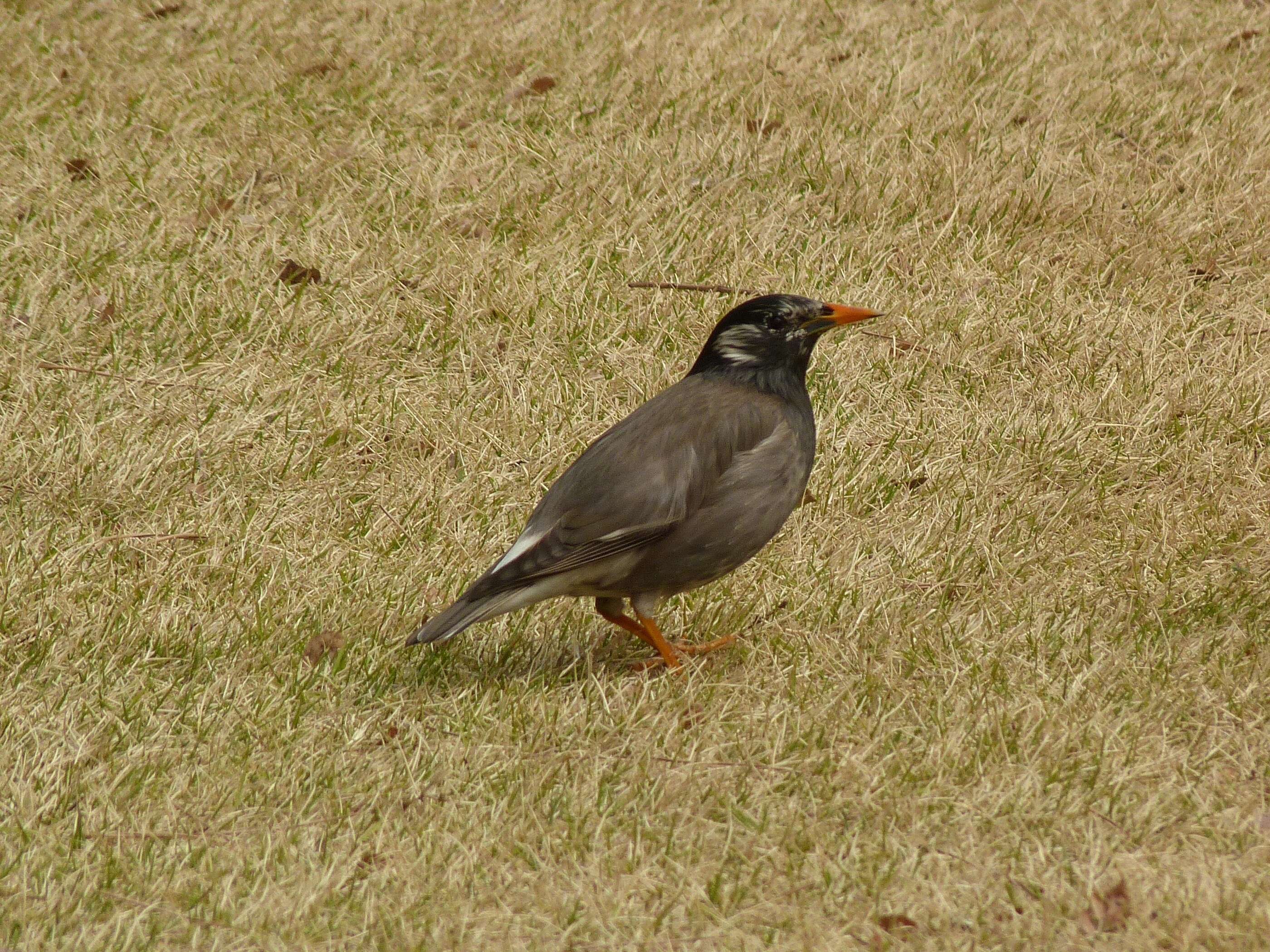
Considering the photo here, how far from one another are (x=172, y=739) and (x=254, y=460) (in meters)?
1.96

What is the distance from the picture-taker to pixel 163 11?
436 inches

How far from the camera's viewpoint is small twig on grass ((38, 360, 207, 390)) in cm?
686

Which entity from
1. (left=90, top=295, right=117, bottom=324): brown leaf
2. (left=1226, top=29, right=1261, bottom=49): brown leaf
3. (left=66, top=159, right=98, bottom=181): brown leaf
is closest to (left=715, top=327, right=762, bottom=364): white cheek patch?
(left=90, top=295, right=117, bottom=324): brown leaf

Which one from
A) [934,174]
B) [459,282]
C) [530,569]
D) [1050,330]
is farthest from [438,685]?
[934,174]

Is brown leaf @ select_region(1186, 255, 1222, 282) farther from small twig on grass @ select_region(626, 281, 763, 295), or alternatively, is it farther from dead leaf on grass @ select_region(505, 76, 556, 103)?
dead leaf on grass @ select_region(505, 76, 556, 103)

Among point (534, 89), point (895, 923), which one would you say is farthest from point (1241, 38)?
point (895, 923)

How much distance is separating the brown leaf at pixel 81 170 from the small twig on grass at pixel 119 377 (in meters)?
2.18

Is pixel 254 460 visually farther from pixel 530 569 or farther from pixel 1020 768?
pixel 1020 768

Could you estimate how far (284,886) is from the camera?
4.02 m

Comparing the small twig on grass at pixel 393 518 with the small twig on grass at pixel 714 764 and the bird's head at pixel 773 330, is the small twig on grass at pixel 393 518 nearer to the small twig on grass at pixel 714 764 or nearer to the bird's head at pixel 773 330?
the bird's head at pixel 773 330

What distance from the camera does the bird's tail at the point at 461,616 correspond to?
4.76m

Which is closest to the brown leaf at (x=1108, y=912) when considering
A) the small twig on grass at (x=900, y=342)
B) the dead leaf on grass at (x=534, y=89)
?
the small twig on grass at (x=900, y=342)

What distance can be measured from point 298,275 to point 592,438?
6.85ft

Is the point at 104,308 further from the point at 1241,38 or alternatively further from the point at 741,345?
the point at 1241,38
